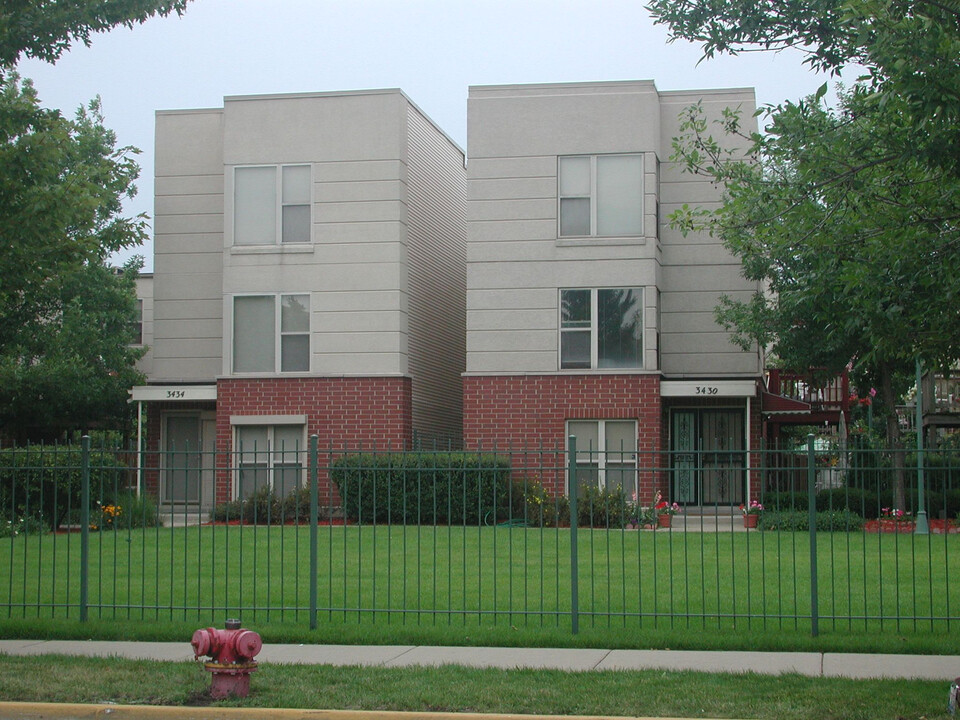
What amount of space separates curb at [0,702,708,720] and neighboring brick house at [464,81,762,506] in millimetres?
16683

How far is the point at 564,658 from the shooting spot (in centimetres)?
1079

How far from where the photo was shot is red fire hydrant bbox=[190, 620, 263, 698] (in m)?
8.91

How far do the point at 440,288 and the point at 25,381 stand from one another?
10024mm

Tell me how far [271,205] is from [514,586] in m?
13.8

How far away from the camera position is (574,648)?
11.3 m

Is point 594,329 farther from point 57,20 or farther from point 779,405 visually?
point 57,20

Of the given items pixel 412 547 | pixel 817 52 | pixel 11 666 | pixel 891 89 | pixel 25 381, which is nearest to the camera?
pixel 891 89

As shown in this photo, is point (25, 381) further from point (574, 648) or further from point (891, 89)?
point (891, 89)

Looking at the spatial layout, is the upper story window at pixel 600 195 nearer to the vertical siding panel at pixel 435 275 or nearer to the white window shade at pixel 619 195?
the white window shade at pixel 619 195

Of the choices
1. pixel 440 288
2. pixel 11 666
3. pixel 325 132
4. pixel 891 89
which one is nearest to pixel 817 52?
pixel 891 89

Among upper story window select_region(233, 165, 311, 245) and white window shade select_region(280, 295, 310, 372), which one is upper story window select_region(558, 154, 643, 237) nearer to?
upper story window select_region(233, 165, 311, 245)

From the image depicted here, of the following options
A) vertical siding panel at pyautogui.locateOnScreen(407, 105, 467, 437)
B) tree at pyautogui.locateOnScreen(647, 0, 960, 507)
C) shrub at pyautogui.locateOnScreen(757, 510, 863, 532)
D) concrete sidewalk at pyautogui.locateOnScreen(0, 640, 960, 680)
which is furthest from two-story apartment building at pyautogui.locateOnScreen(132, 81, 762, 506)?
concrete sidewalk at pyautogui.locateOnScreen(0, 640, 960, 680)

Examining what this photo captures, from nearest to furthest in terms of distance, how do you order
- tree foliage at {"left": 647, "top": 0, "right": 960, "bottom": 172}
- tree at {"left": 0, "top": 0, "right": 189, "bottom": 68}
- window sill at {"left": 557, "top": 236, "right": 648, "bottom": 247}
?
1. tree foliage at {"left": 647, "top": 0, "right": 960, "bottom": 172}
2. tree at {"left": 0, "top": 0, "right": 189, "bottom": 68}
3. window sill at {"left": 557, "top": 236, "right": 648, "bottom": 247}

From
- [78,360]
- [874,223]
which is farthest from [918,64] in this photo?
[78,360]
